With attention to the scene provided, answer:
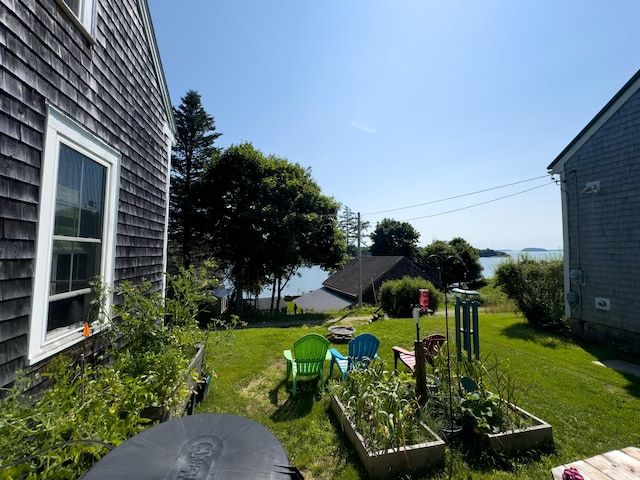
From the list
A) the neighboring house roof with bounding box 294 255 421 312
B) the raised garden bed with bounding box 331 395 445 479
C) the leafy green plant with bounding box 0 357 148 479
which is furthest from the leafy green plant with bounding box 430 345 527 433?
the neighboring house roof with bounding box 294 255 421 312

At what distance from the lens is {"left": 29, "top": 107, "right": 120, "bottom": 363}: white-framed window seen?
2.31 m

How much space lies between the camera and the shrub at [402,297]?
43.5 feet

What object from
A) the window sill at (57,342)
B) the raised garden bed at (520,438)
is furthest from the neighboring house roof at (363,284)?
the window sill at (57,342)

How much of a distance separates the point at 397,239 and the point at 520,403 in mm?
38241

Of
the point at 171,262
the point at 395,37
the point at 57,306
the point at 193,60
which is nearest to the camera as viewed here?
the point at 57,306

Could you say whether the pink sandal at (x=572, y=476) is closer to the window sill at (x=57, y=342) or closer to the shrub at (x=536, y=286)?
the window sill at (x=57, y=342)

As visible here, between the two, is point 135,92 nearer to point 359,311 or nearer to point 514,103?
point 514,103

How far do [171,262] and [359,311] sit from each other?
41.7ft

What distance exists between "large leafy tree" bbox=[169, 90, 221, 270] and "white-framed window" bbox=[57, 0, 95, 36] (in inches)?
562

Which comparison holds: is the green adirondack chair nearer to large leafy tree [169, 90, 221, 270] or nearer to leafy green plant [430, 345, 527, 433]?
leafy green plant [430, 345, 527, 433]

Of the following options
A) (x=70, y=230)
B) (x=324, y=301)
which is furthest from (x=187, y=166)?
(x=70, y=230)

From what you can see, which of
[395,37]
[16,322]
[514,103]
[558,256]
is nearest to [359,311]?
[558,256]

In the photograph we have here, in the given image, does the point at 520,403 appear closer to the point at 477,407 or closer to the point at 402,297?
the point at 477,407

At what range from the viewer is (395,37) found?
19.8 feet
